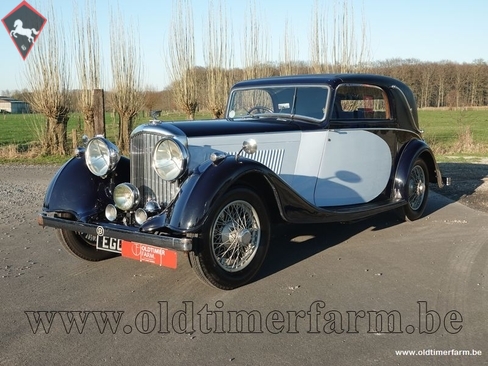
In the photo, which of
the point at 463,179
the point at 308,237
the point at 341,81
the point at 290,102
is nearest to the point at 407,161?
the point at 341,81

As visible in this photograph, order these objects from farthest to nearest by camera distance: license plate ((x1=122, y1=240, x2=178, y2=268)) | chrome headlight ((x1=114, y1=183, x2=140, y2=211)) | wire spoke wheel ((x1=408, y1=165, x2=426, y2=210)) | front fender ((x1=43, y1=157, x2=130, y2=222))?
wire spoke wheel ((x1=408, y1=165, x2=426, y2=210)) < front fender ((x1=43, y1=157, x2=130, y2=222)) < chrome headlight ((x1=114, y1=183, x2=140, y2=211)) < license plate ((x1=122, y1=240, x2=178, y2=268))

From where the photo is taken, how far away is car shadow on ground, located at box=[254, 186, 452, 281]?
488 centimetres

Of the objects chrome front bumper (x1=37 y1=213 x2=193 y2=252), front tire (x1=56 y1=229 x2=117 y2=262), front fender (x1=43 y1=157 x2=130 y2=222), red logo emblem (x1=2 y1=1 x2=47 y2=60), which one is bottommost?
front tire (x1=56 y1=229 x2=117 y2=262)

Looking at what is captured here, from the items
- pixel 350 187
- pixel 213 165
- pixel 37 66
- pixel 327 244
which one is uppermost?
pixel 37 66

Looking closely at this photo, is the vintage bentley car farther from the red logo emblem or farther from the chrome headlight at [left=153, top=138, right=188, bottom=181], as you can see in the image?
the red logo emblem

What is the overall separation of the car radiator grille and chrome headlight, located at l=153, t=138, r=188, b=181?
22 cm

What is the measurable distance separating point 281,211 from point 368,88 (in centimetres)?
254

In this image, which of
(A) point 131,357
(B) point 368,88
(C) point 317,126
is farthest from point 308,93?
(A) point 131,357

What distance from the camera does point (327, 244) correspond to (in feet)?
18.1

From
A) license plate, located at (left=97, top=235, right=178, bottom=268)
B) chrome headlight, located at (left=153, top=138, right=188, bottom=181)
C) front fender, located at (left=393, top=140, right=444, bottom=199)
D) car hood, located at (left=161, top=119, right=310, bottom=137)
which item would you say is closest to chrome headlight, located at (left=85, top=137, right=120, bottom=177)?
car hood, located at (left=161, top=119, right=310, bottom=137)

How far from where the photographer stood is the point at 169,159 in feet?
13.7

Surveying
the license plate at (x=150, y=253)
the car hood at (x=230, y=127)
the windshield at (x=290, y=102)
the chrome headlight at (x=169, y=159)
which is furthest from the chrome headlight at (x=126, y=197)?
the windshield at (x=290, y=102)

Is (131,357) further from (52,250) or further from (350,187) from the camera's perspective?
(350,187)

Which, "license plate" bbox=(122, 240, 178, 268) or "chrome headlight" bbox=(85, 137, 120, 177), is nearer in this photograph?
"license plate" bbox=(122, 240, 178, 268)
